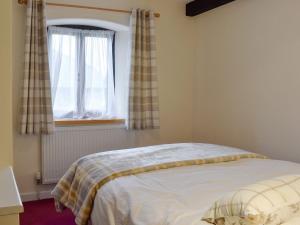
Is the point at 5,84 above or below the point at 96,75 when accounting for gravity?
below

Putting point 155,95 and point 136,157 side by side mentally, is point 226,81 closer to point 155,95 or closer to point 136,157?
point 155,95

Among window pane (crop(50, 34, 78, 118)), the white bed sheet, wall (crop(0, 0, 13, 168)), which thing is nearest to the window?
window pane (crop(50, 34, 78, 118))

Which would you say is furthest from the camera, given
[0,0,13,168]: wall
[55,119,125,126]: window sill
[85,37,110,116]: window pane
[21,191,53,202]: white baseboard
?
[85,37,110,116]: window pane

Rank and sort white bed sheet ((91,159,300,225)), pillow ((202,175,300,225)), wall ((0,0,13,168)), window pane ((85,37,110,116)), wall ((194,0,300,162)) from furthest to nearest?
window pane ((85,37,110,116))
wall ((194,0,300,162))
white bed sheet ((91,159,300,225))
wall ((0,0,13,168))
pillow ((202,175,300,225))

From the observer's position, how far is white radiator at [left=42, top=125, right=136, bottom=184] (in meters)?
3.65

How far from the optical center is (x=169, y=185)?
200cm

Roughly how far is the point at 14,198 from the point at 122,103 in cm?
309

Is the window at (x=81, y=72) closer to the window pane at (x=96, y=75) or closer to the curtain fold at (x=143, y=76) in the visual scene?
the window pane at (x=96, y=75)

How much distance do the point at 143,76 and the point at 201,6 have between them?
1075 millimetres

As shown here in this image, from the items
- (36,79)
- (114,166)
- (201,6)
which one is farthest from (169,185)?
(201,6)

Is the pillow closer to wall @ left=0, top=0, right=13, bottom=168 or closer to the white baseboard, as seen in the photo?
wall @ left=0, top=0, right=13, bottom=168

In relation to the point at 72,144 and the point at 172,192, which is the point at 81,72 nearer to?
the point at 72,144

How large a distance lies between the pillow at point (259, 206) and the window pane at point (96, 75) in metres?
2.84

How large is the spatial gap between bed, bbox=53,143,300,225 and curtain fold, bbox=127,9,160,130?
114 cm
